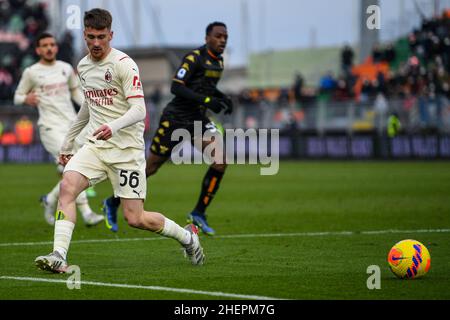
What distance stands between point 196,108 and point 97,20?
4.55 meters

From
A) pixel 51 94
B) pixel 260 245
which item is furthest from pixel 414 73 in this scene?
pixel 260 245

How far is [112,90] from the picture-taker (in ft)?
31.1

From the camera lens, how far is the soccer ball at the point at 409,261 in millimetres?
8758

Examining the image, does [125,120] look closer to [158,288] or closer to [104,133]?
[104,133]

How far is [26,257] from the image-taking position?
10.8 metres

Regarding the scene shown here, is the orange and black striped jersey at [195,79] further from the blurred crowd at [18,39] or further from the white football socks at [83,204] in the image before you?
the blurred crowd at [18,39]

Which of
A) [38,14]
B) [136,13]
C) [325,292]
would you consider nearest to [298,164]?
[38,14]

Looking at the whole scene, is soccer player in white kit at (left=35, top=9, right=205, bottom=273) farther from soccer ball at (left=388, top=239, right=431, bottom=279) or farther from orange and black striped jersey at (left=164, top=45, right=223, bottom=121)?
orange and black striped jersey at (left=164, top=45, right=223, bottom=121)

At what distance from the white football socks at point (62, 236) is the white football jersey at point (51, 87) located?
6.23 meters

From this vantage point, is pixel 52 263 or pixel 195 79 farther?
pixel 195 79

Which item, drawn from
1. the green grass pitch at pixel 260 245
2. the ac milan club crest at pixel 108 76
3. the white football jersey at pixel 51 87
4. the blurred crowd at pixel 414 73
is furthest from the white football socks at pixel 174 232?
the blurred crowd at pixel 414 73

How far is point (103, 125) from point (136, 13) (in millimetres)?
56370

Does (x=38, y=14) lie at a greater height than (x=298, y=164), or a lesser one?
greater

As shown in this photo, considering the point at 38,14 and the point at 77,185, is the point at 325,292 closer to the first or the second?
the point at 77,185
